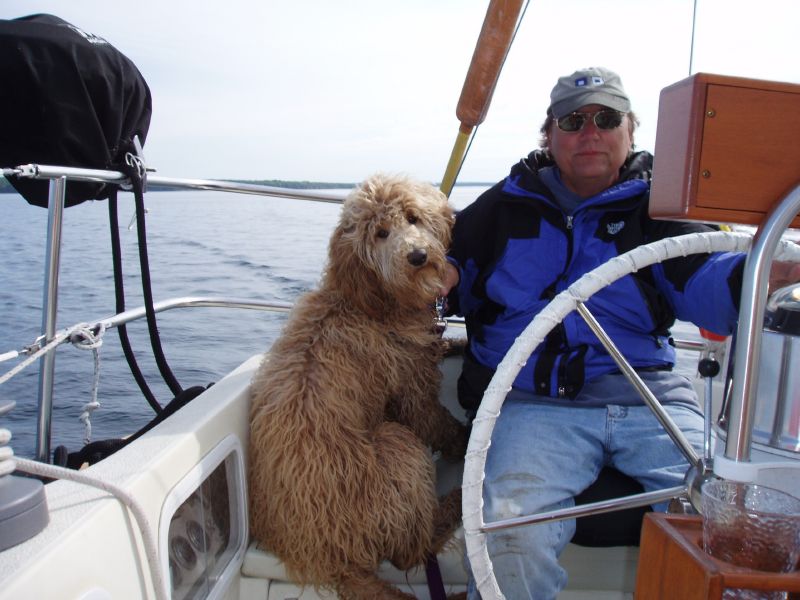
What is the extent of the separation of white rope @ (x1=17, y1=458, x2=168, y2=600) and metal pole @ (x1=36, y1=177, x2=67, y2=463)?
56 cm

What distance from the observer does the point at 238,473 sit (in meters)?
1.81

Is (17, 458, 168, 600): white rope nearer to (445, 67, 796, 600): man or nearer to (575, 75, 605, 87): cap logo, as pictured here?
(445, 67, 796, 600): man

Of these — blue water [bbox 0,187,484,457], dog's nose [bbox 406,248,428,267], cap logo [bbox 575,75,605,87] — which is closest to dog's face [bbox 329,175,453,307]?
dog's nose [bbox 406,248,428,267]

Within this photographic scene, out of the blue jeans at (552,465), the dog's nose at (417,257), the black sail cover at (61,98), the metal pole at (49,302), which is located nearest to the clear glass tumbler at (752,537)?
the blue jeans at (552,465)

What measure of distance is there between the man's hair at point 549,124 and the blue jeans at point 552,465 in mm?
991

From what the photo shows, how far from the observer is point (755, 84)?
0.94 meters

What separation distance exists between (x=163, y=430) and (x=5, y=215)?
11.8m

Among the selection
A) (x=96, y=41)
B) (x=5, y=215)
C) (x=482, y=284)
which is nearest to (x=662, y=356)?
(x=482, y=284)

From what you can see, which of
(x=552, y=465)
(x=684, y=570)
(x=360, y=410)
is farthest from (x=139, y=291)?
(x=684, y=570)

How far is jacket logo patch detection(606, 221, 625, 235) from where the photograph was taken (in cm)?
207

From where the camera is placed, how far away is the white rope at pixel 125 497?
3.34ft

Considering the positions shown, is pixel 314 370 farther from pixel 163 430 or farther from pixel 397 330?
pixel 163 430

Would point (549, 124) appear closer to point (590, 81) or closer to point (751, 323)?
point (590, 81)

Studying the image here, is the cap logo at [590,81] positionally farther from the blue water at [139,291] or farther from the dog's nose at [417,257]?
the dog's nose at [417,257]
